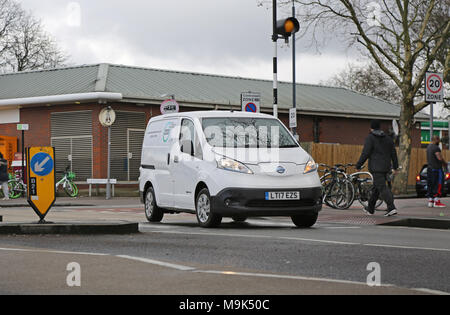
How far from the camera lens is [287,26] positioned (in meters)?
19.1

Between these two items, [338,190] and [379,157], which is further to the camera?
[338,190]

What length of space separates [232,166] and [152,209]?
3.11 meters

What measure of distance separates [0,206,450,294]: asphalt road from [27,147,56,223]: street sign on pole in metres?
0.88

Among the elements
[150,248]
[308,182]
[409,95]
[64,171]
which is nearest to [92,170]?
[64,171]

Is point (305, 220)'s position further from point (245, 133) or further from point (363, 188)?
point (363, 188)

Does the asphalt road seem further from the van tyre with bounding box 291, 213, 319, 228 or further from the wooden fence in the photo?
the wooden fence

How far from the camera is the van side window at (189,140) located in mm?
13664

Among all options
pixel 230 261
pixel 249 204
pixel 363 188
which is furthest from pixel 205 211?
pixel 363 188

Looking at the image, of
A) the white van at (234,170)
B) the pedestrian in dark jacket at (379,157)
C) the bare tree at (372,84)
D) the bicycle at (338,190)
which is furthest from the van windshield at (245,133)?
the bare tree at (372,84)

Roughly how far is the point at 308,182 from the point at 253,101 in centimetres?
819

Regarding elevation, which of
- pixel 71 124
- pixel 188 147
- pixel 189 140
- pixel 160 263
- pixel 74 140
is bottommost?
pixel 160 263

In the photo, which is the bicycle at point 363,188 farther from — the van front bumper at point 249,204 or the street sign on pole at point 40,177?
the street sign on pole at point 40,177

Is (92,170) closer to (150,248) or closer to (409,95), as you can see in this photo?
(409,95)

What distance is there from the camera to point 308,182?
43.0 feet
